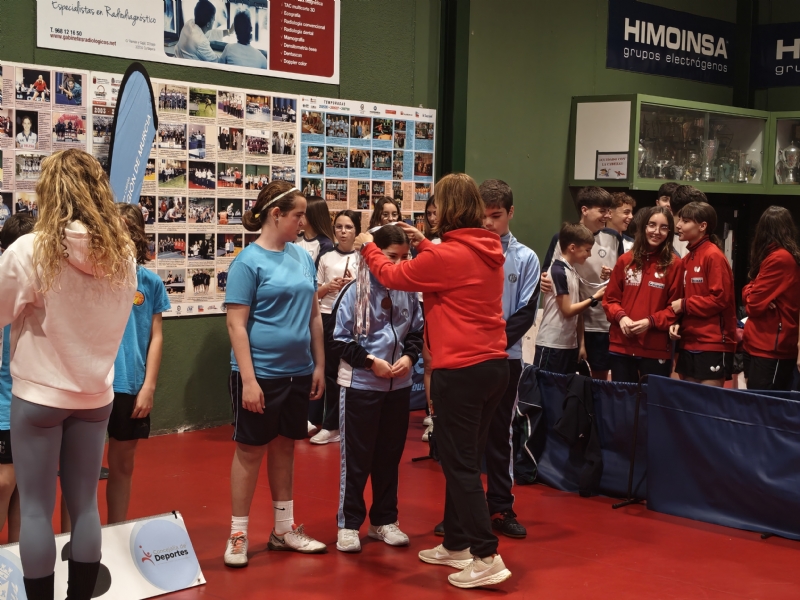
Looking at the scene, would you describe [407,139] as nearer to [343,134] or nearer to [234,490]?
[343,134]

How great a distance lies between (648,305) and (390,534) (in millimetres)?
2163

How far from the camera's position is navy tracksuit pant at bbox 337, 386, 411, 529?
422 centimetres

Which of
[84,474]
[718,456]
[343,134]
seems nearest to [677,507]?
[718,456]

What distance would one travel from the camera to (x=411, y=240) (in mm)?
3996

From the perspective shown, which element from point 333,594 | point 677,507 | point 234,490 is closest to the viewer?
point 333,594

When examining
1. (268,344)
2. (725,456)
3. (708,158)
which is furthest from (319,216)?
(708,158)

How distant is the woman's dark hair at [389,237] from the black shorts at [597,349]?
232 centimetres

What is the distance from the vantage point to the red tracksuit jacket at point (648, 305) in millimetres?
5535

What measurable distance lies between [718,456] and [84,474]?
314cm

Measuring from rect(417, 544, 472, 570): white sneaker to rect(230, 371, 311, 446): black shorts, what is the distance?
0.76 metres

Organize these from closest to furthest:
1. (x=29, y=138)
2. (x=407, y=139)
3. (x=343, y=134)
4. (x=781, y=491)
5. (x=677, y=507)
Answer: (x=781, y=491) → (x=677, y=507) → (x=29, y=138) → (x=343, y=134) → (x=407, y=139)

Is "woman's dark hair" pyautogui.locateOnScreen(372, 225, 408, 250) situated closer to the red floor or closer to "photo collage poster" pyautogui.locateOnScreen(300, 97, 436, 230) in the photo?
the red floor

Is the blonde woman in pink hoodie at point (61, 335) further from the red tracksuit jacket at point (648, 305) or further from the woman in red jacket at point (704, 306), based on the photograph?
the woman in red jacket at point (704, 306)

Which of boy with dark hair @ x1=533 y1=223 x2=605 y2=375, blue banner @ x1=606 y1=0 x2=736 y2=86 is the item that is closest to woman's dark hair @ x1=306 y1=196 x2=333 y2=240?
boy with dark hair @ x1=533 y1=223 x2=605 y2=375
